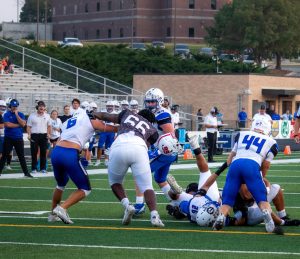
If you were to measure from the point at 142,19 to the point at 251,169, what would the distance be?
290 ft

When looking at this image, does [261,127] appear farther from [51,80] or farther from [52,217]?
[51,80]

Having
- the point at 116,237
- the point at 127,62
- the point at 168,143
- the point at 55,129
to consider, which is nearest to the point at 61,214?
the point at 116,237

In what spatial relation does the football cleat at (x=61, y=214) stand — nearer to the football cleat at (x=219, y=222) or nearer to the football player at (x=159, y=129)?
the football player at (x=159, y=129)

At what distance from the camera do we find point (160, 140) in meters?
14.0

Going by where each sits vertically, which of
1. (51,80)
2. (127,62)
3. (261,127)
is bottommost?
(261,127)

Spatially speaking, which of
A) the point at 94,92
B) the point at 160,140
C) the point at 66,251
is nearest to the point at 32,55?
the point at 94,92

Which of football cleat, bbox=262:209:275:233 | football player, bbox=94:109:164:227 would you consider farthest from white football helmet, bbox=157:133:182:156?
football cleat, bbox=262:209:275:233

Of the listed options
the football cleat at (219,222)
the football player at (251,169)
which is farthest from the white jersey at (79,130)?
the football cleat at (219,222)

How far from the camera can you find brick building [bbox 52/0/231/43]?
329 ft

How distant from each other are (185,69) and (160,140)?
50.0 metres

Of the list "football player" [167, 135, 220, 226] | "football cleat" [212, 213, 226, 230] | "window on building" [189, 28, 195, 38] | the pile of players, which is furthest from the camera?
"window on building" [189, 28, 195, 38]

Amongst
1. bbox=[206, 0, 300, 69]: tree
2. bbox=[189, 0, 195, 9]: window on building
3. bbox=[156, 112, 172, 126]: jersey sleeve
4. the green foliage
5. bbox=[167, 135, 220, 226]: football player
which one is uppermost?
bbox=[189, 0, 195, 9]: window on building

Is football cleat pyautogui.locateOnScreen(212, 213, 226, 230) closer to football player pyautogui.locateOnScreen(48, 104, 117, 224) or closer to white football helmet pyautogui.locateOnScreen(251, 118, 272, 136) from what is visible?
white football helmet pyautogui.locateOnScreen(251, 118, 272, 136)

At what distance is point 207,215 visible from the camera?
13.2 m
